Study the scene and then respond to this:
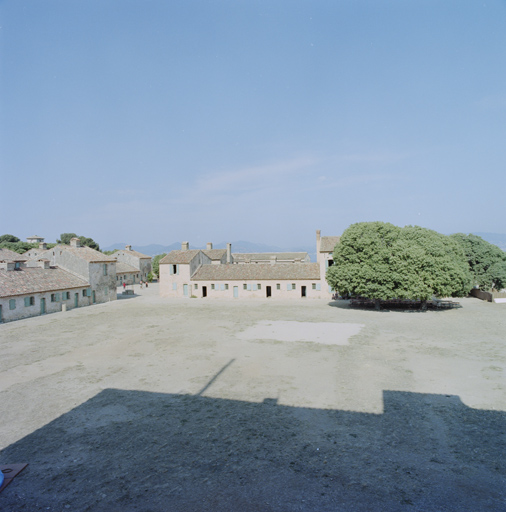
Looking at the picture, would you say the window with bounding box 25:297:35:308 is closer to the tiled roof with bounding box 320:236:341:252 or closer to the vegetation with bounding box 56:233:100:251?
the tiled roof with bounding box 320:236:341:252

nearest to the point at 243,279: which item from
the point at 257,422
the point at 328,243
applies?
the point at 328,243

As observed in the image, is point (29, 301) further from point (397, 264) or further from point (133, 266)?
point (133, 266)

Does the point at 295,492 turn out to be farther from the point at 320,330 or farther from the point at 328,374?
the point at 320,330

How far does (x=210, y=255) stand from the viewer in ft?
205

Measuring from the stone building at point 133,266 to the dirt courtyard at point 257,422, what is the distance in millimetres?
47802

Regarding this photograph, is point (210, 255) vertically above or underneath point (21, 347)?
above

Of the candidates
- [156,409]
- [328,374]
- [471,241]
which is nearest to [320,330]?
[328,374]

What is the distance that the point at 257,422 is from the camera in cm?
1178

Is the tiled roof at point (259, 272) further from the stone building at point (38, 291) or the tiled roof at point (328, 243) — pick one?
the stone building at point (38, 291)

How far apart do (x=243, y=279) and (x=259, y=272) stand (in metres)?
2.40

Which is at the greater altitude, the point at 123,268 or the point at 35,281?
the point at 123,268

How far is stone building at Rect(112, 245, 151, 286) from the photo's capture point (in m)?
71.2

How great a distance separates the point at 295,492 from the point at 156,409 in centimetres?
662

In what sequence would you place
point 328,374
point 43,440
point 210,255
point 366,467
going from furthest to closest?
point 210,255
point 328,374
point 43,440
point 366,467
